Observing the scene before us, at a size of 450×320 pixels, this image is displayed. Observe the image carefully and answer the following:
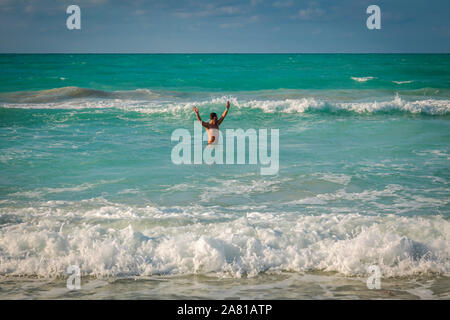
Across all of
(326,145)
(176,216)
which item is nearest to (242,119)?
(326,145)

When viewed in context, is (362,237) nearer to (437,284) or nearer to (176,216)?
(437,284)

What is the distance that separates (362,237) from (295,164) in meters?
Result: 4.78
